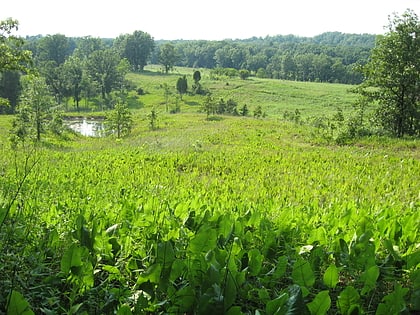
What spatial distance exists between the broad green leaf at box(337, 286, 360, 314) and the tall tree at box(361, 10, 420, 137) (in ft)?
75.5

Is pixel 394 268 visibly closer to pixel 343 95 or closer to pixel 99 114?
pixel 99 114

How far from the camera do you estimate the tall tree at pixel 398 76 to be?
22.7 m

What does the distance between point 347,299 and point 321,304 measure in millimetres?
342

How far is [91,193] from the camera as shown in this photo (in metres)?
6.45

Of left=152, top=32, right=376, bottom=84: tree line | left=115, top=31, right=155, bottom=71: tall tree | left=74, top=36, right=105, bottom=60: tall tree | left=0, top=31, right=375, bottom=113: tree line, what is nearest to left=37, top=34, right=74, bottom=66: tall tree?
left=0, top=31, right=375, bottom=113: tree line

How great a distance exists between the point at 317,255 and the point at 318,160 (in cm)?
1243

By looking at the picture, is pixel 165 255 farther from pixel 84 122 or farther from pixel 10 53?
pixel 84 122

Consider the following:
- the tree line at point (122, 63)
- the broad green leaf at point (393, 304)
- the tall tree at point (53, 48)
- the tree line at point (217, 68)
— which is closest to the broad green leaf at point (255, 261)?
the broad green leaf at point (393, 304)

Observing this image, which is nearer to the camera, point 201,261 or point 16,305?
point 16,305

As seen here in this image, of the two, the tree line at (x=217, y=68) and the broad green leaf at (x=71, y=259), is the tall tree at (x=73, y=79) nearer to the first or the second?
the tree line at (x=217, y=68)

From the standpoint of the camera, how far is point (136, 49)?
139 m

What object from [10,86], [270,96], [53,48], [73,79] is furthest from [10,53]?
[53,48]

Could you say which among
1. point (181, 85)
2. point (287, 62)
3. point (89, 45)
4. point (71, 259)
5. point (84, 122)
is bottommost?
point (84, 122)

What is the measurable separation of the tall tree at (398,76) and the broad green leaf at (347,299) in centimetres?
2301
